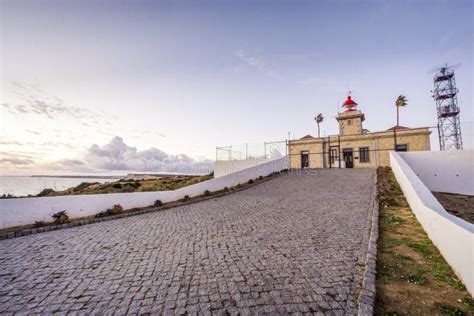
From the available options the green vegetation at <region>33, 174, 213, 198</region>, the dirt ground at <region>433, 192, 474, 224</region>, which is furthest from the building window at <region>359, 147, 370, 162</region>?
the green vegetation at <region>33, 174, 213, 198</region>

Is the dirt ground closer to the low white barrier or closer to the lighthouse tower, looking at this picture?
the low white barrier

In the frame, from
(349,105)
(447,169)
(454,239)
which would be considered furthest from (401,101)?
(454,239)

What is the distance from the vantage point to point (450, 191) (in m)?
14.5

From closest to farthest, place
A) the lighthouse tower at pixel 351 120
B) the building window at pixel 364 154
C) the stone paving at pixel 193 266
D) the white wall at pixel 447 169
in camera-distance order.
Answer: the stone paving at pixel 193 266, the white wall at pixel 447 169, the building window at pixel 364 154, the lighthouse tower at pixel 351 120

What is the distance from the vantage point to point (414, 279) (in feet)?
11.1

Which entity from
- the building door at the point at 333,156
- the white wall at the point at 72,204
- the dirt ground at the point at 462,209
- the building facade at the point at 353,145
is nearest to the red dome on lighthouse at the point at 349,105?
the building facade at the point at 353,145

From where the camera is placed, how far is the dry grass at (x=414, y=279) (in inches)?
108

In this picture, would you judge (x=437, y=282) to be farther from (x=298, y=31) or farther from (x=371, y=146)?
(x=371, y=146)

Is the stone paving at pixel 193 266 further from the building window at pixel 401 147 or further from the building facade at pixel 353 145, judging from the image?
the building window at pixel 401 147

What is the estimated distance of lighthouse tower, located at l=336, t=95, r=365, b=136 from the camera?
27469 mm

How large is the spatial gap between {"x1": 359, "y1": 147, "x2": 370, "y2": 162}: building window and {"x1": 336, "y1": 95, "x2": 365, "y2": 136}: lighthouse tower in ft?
13.8

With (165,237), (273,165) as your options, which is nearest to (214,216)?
(165,237)

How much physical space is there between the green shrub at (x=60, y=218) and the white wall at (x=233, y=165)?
12725 millimetres

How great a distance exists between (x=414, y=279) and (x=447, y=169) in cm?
1603
